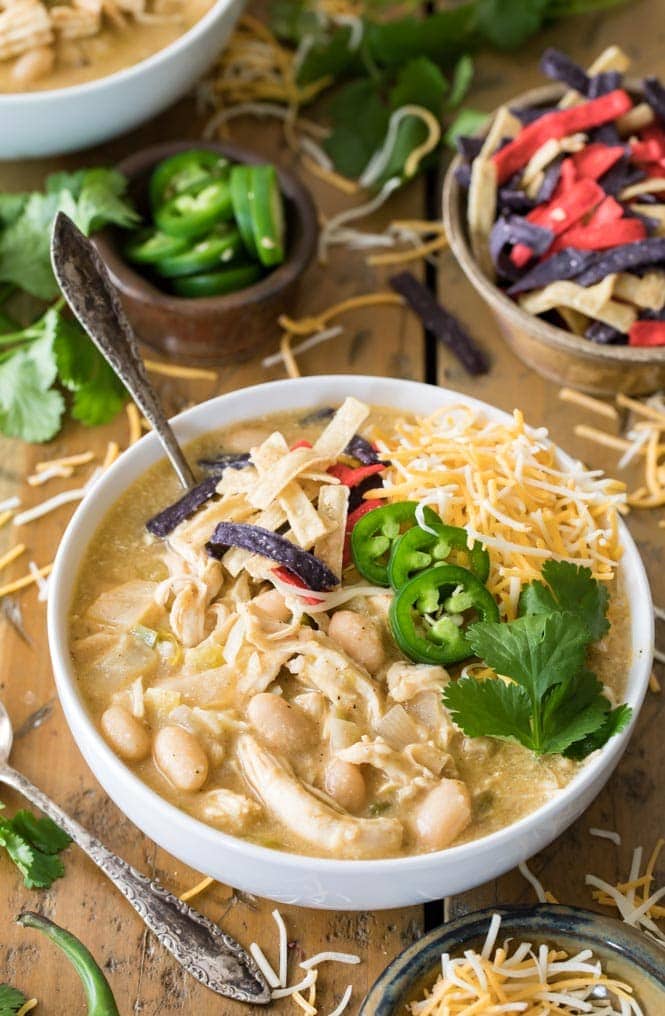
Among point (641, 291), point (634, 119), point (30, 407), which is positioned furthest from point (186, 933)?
point (634, 119)

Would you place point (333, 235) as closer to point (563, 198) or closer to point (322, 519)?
point (563, 198)

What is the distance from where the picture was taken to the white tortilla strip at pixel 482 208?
3.63m

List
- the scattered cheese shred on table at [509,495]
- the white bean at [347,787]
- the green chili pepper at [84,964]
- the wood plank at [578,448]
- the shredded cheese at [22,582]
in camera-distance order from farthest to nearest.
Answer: the shredded cheese at [22,582] < the wood plank at [578,448] < the scattered cheese shred on table at [509,495] < the green chili pepper at [84,964] < the white bean at [347,787]

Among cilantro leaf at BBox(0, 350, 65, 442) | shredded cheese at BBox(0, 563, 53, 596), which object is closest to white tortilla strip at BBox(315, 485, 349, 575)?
shredded cheese at BBox(0, 563, 53, 596)

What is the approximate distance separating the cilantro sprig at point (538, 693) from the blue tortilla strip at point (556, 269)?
4.19ft

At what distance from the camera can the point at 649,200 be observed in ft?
12.0

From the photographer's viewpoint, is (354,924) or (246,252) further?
(246,252)

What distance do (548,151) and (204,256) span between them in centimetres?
103

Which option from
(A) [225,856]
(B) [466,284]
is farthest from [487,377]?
(A) [225,856]

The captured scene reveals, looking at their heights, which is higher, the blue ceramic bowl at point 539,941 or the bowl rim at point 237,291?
the bowl rim at point 237,291

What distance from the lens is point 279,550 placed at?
274cm

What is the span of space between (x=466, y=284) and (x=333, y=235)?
46cm

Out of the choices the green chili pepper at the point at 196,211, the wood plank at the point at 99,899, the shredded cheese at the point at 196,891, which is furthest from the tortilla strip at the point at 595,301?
the shredded cheese at the point at 196,891

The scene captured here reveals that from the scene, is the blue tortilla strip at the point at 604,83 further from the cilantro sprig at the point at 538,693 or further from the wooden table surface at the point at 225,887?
the cilantro sprig at the point at 538,693
